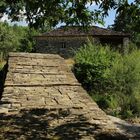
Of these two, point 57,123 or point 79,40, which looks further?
point 79,40

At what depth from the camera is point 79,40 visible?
3647 cm

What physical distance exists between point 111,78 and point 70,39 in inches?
856

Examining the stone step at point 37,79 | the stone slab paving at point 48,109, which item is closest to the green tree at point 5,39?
the stone slab paving at point 48,109

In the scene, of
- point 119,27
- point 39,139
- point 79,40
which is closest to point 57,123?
point 39,139

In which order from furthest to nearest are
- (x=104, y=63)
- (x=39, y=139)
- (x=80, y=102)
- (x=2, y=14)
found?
(x=2, y=14)
(x=104, y=63)
(x=80, y=102)
(x=39, y=139)

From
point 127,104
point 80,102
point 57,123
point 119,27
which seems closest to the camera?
point 57,123

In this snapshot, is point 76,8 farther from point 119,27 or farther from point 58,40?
point 119,27

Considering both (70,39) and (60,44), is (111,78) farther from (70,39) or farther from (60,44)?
(60,44)

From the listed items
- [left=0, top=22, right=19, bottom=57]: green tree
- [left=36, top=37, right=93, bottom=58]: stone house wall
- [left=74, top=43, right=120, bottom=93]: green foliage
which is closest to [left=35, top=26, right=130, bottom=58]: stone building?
[left=36, top=37, right=93, bottom=58]: stone house wall

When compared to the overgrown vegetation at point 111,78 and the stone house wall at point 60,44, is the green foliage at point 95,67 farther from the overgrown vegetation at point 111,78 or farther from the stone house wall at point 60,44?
the stone house wall at point 60,44

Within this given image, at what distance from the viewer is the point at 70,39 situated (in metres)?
36.9

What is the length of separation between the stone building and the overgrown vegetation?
18257 mm

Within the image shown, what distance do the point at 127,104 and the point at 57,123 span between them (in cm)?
716

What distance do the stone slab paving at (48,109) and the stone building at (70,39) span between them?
23.3 metres
